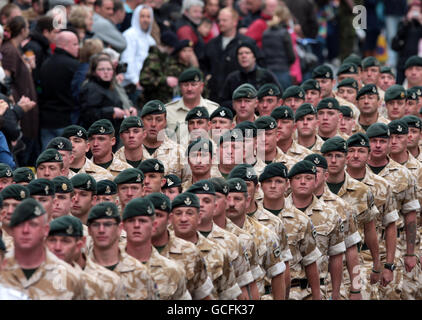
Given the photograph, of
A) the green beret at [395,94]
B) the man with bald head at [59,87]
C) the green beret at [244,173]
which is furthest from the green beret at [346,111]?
the green beret at [244,173]

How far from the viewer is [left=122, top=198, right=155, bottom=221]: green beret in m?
10.0

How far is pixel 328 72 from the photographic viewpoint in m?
17.8

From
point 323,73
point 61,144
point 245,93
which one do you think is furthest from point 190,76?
point 61,144

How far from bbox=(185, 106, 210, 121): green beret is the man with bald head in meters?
2.11

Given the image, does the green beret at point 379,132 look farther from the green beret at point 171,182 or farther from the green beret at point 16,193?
the green beret at point 16,193

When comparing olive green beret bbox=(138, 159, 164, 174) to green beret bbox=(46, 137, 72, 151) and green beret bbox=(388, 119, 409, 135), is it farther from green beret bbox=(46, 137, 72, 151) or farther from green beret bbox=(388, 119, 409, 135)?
green beret bbox=(388, 119, 409, 135)

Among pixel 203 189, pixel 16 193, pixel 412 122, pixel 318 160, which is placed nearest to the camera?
pixel 16 193

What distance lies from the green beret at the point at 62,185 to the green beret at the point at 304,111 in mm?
4411

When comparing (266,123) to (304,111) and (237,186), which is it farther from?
(237,186)

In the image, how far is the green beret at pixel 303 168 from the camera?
1262 cm

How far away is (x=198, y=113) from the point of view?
47.8ft

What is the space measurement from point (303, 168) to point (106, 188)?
2.16 meters

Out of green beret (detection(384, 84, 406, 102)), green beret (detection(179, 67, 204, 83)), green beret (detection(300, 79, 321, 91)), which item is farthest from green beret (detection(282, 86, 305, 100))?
green beret (detection(384, 84, 406, 102))
